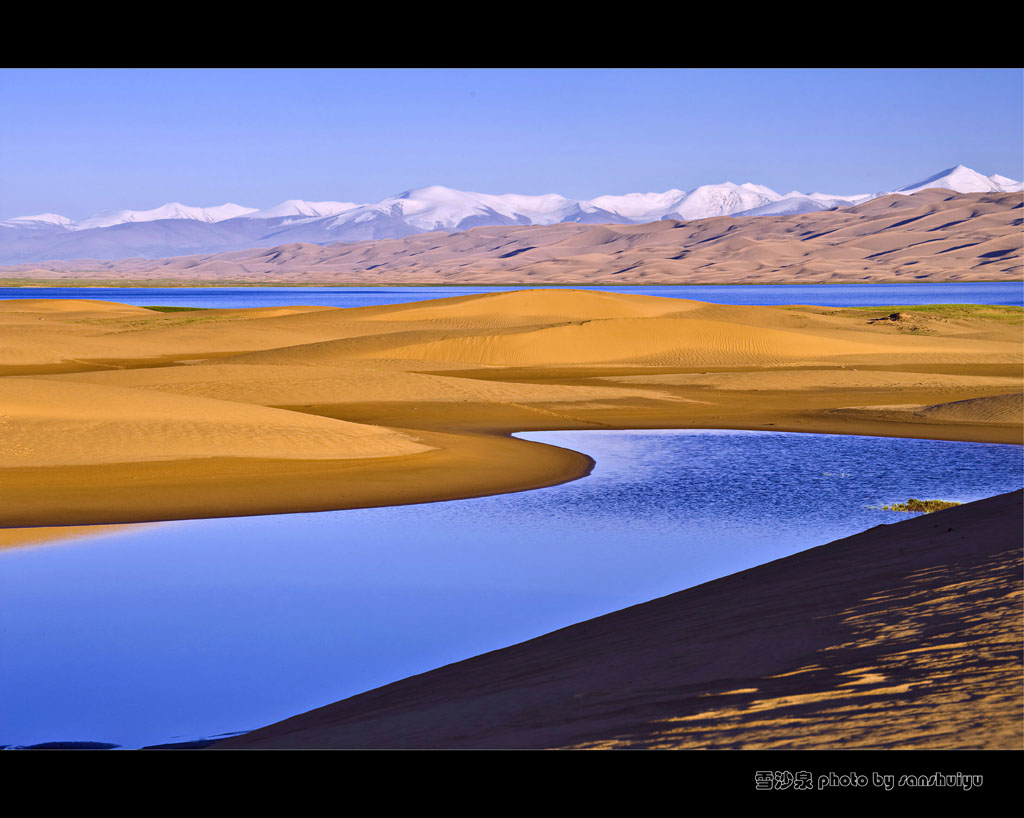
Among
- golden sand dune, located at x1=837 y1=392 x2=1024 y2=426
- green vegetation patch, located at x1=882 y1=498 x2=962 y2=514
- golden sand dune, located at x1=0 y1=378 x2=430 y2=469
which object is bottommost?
golden sand dune, located at x1=837 y1=392 x2=1024 y2=426

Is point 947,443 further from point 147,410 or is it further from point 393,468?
point 147,410

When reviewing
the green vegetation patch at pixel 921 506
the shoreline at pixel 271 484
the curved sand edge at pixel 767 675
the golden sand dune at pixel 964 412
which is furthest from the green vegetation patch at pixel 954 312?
the curved sand edge at pixel 767 675

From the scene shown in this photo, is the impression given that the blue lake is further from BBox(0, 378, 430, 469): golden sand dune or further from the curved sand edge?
the curved sand edge

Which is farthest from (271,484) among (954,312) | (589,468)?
(954,312)

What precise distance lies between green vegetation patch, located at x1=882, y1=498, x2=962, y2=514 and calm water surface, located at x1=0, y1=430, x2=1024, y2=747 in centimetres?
29

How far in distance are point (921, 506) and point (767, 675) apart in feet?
24.2

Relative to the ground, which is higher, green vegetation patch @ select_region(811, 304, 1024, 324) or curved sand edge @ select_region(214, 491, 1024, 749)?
curved sand edge @ select_region(214, 491, 1024, 749)

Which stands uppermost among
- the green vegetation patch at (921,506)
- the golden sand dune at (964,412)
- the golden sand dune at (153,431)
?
the golden sand dune at (153,431)

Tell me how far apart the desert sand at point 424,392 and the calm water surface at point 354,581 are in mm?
1505

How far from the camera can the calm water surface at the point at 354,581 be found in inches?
257

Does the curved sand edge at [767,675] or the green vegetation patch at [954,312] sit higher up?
the curved sand edge at [767,675]

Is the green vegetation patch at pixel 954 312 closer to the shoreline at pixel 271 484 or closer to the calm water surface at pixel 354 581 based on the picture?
the shoreline at pixel 271 484

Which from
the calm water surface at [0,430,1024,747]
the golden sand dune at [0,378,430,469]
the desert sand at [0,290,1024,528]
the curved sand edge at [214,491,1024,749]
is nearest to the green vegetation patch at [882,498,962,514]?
the calm water surface at [0,430,1024,747]

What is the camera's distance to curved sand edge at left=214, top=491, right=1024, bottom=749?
13.5ft
